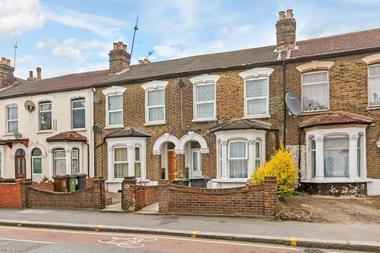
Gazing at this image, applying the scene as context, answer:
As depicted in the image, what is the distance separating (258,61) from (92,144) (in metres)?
10.3

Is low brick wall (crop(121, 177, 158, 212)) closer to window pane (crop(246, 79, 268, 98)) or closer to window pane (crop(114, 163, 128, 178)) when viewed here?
window pane (crop(114, 163, 128, 178))

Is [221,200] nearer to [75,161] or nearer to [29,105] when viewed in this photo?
[75,161]

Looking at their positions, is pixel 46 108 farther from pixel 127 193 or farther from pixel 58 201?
pixel 127 193

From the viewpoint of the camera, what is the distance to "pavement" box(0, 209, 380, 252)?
8883mm

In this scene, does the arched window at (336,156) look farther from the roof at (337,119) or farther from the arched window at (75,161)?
the arched window at (75,161)

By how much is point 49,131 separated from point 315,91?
15232mm

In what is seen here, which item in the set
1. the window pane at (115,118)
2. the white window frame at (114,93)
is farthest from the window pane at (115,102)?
the window pane at (115,118)

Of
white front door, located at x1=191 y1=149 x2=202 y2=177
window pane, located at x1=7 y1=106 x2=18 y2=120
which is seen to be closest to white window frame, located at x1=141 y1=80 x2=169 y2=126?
white front door, located at x1=191 y1=149 x2=202 y2=177

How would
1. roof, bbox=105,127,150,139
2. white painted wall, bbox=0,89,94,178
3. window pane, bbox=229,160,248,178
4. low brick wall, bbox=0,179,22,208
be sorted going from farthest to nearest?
1. white painted wall, bbox=0,89,94,178
2. roof, bbox=105,127,150,139
3. window pane, bbox=229,160,248,178
4. low brick wall, bbox=0,179,22,208

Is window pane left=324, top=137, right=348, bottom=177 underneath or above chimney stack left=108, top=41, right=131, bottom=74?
underneath

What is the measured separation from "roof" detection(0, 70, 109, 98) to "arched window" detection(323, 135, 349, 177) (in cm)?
1307

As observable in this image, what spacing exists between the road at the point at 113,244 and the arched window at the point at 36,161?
43.3 ft

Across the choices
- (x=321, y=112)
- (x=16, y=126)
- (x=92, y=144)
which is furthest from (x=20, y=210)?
(x=321, y=112)

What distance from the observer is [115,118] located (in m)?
21.6
